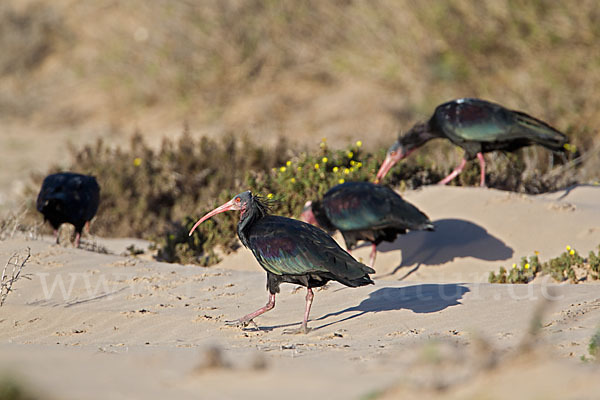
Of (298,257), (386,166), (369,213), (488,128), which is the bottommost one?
(298,257)

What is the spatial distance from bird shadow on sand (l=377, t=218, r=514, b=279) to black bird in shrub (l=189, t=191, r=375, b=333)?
3.02 meters

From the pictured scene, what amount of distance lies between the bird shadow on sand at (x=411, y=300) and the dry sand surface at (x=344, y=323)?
2 centimetres

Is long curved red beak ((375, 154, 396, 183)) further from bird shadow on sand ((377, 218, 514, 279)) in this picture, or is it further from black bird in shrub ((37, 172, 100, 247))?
black bird in shrub ((37, 172, 100, 247))

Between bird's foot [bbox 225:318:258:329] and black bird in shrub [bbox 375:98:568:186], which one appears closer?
bird's foot [bbox 225:318:258:329]

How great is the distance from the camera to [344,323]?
6.27m

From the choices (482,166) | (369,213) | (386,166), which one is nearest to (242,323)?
(369,213)

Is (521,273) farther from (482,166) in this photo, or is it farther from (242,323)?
(242,323)

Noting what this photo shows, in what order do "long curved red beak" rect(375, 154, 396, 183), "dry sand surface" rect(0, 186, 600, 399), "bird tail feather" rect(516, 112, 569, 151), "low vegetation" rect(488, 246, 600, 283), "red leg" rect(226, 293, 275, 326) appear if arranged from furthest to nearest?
"long curved red beak" rect(375, 154, 396, 183), "bird tail feather" rect(516, 112, 569, 151), "low vegetation" rect(488, 246, 600, 283), "red leg" rect(226, 293, 275, 326), "dry sand surface" rect(0, 186, 600, 399)

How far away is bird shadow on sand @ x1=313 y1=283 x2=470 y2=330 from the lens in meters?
6.53

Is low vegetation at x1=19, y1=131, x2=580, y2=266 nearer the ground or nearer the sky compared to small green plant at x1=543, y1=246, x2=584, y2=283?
nearer the sky

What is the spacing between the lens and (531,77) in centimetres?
1656

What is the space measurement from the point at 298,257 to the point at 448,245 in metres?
3.80

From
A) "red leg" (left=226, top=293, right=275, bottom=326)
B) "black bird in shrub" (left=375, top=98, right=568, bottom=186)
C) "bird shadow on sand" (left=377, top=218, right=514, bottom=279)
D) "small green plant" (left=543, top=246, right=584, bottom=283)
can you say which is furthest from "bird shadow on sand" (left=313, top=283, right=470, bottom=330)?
"black bird in shrub" (left=375, top=98, right=568, bottom=186)

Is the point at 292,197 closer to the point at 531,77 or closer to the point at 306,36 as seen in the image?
the point at 531,77
